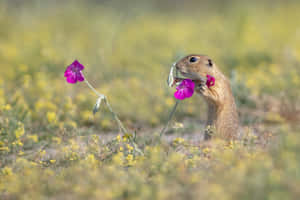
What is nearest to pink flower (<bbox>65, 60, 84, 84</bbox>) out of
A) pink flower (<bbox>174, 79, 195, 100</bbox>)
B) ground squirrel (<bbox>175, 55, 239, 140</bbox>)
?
pink flower (<bbox>174, 79, 195, 100</bbox>)

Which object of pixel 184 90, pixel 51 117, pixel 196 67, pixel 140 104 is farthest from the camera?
pixel 140 104

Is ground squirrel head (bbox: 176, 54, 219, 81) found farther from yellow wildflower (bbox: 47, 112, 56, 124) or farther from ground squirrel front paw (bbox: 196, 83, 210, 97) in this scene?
yellow wildflower (bbox: 47, 112, 56, 124)

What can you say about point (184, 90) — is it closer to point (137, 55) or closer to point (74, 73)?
point (74, 73)

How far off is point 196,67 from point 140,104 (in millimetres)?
1714

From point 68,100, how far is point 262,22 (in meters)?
5.81

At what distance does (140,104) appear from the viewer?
5.53 meters

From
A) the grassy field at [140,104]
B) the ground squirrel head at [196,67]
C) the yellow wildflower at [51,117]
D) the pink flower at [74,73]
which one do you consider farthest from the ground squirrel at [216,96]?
the yellow wildflower at [51,117]

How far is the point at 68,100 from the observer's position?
4855mm

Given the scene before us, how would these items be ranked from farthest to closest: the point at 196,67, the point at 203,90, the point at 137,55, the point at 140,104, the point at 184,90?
the point at 137,55 < the point at 140,104 < the point at 196,67 < the point at 203,90 < the point at 184,90

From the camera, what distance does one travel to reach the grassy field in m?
2.44

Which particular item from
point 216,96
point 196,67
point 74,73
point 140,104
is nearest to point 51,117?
point 74,73

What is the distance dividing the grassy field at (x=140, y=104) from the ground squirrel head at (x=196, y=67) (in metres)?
0.57

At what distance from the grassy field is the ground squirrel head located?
0.57 metres

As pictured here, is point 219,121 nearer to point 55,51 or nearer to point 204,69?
point 204,69
